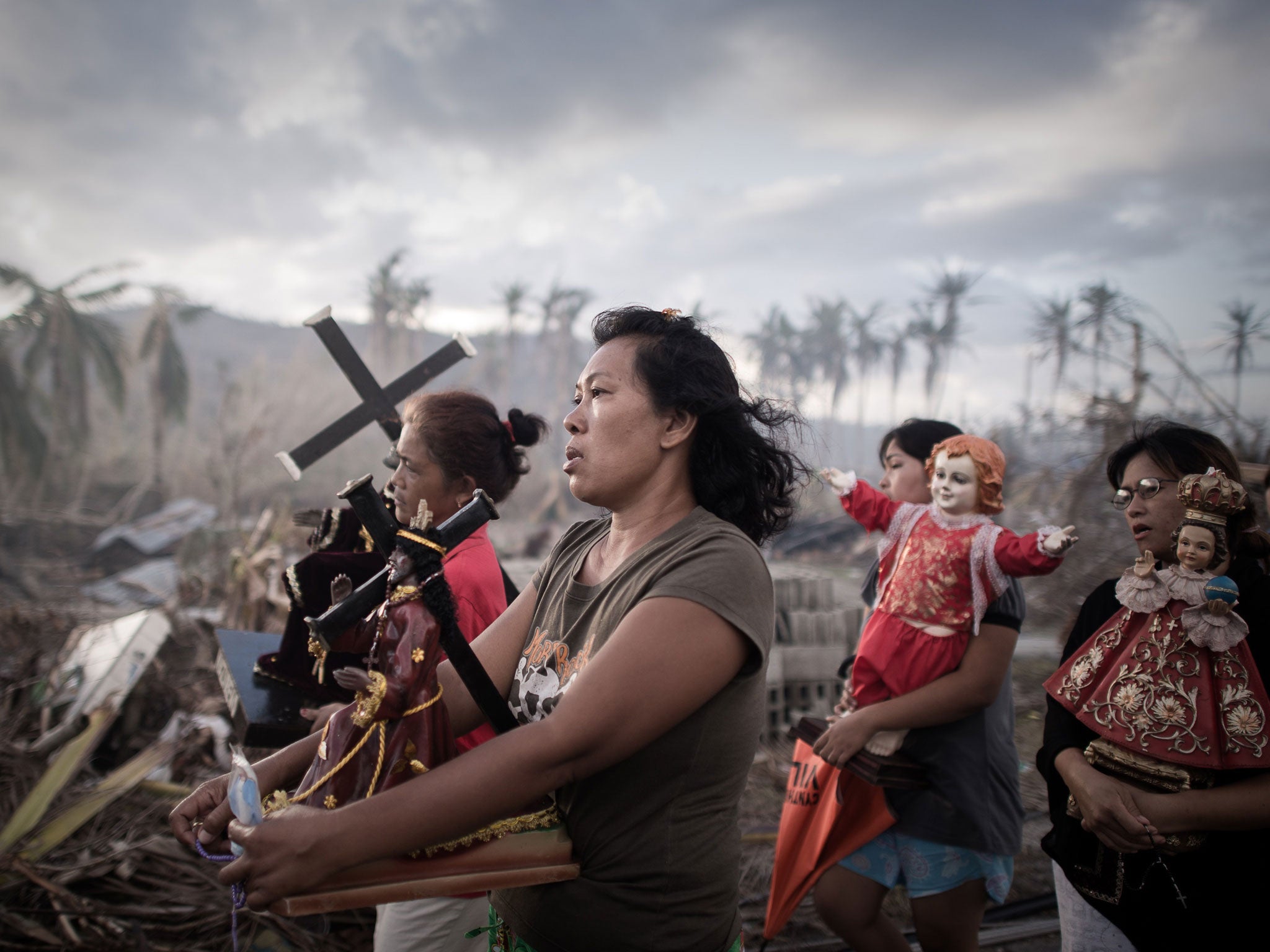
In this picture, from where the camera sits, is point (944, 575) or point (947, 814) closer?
point (947, 814)

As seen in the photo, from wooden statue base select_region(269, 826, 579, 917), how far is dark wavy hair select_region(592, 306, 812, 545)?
2.77 feet

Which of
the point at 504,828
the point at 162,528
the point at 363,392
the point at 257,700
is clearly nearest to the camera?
the point at 504,828

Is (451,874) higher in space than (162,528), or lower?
higher

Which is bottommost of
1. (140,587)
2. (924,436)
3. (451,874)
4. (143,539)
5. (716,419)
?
(140,587)

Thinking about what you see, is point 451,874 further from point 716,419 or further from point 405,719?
point 716,419

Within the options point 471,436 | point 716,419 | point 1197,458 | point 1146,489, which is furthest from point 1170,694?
point 471,436

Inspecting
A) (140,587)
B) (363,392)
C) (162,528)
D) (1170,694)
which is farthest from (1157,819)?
(162,528)

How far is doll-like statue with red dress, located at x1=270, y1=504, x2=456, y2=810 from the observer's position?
1.47 metres

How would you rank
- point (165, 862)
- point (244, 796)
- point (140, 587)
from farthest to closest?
point (140, 587) → point (165, 862) → point (244, 796)

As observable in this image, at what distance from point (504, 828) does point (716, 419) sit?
1075mm

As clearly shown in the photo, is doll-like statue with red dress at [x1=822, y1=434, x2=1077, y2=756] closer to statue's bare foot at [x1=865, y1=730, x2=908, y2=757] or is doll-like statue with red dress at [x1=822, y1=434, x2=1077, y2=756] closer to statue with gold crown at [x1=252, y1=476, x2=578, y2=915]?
statue's bare foot at [x1=865, y1=730, x2=908, y2=757]

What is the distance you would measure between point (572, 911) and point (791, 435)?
1.34m

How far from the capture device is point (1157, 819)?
6.19 feet

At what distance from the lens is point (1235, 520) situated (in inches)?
81.1
